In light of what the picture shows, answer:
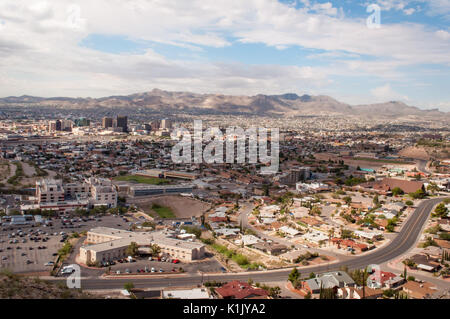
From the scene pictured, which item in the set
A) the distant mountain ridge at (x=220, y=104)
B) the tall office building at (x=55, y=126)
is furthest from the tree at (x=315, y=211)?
the distant mountain ridge at (x=220, y=104)

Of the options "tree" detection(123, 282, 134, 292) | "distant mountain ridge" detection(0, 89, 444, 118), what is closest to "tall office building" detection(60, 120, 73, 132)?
"tree" detection(123, 282, 134, 292)

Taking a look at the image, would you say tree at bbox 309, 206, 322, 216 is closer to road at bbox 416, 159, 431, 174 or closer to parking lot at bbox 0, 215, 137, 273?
parking lot at bbox 0, 215, 137, 273

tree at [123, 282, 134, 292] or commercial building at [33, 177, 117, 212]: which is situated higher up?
commercial building at [33, 177, 117, 212]

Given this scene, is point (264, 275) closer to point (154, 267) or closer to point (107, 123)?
point (154, 267)

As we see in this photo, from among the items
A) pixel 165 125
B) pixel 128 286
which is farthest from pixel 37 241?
pixel 165 125

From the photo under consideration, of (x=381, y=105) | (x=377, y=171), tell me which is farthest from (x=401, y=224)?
(x=381, y=105)

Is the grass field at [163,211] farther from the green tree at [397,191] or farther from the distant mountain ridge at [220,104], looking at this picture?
the distant mountain ridge at [220,104]
